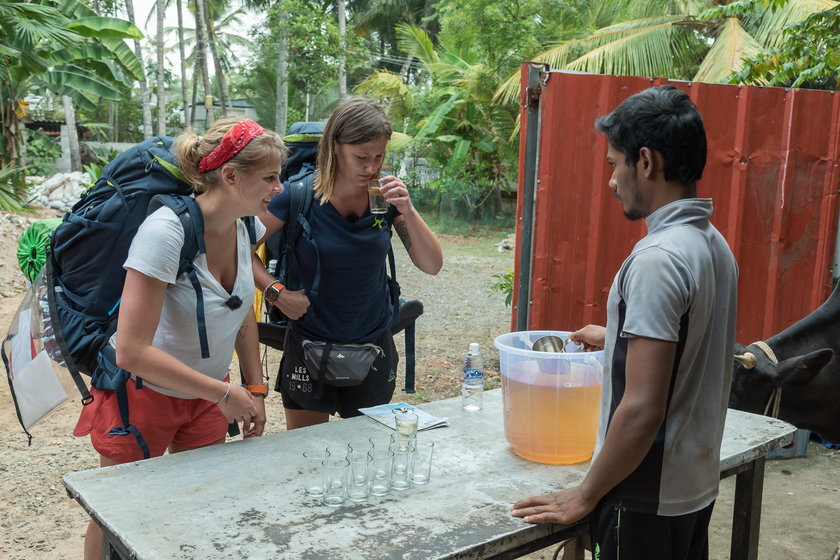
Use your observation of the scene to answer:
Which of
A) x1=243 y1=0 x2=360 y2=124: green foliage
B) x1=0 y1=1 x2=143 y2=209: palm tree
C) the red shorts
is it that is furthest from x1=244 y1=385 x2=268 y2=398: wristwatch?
x1=243 y1=0 x2=360 y2=124: green foliage

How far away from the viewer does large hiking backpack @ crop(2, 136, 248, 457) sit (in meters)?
2.43

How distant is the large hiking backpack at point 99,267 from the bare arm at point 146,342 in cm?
13

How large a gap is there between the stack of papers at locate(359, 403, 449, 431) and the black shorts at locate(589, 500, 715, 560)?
3.04 ft

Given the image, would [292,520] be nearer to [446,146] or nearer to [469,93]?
[469,93]

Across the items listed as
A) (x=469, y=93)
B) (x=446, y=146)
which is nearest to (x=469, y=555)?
(x=469, y=93)

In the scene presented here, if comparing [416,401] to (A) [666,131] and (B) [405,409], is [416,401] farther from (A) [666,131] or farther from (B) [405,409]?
(A) [666,131]

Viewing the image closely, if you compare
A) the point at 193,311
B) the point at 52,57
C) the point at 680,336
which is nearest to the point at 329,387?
the point at 193,311

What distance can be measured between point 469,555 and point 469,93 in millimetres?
17174

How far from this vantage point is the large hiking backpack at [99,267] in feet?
7.96

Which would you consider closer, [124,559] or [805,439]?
[124,559]

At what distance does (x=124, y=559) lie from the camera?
1.84 meters

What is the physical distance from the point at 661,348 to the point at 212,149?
1499 millimetres

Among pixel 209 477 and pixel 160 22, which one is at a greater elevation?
pixel 160 22

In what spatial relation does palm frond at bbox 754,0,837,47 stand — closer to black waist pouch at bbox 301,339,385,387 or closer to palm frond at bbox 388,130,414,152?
palm frond at bbox 388,130,414,152
